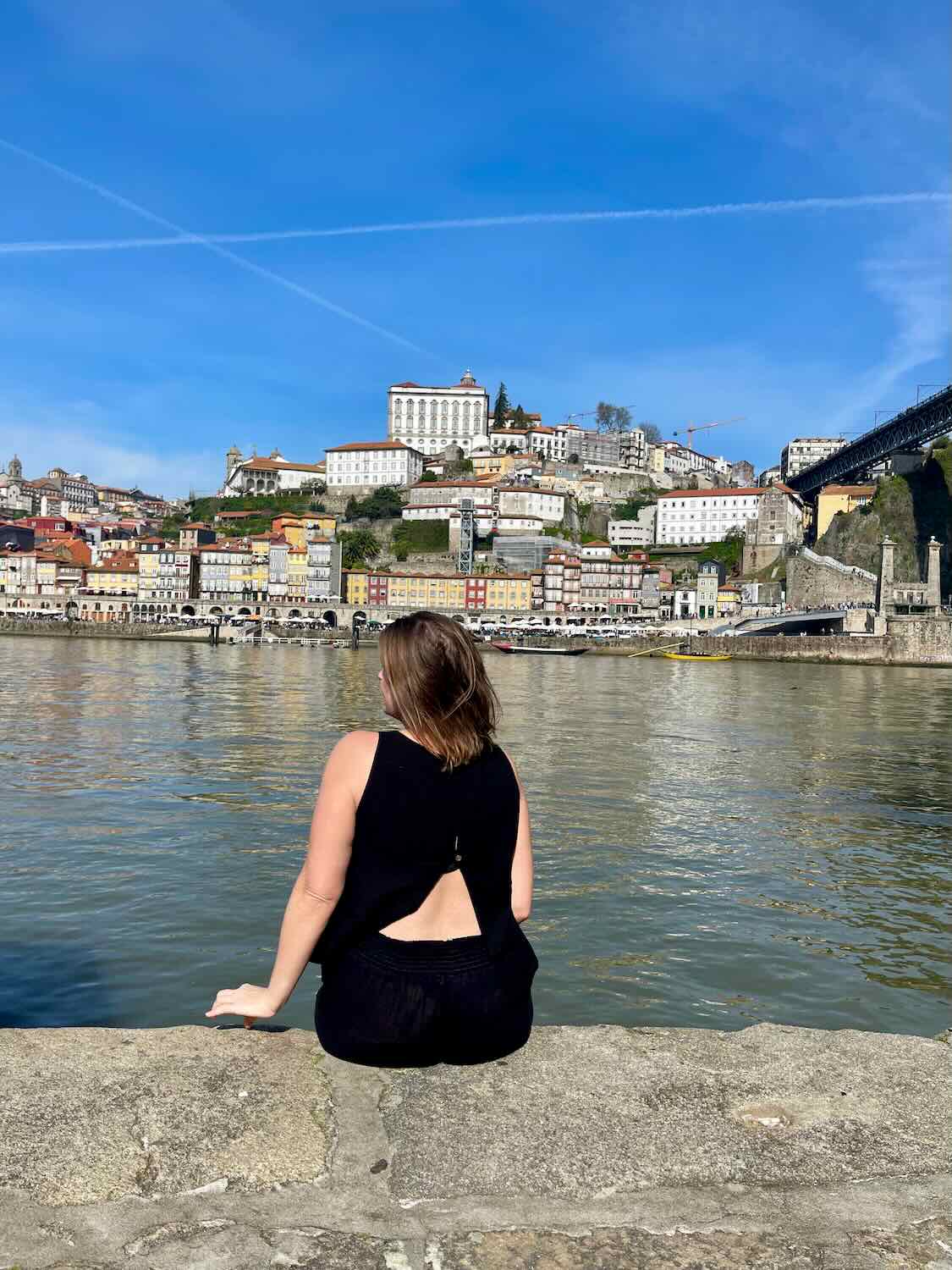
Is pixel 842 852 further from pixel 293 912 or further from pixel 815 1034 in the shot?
pixel 293 912

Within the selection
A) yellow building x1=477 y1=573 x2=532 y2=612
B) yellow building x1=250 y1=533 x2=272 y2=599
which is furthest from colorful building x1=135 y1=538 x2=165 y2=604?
yellow building x1=477 y1=573 x2=532 y2=612

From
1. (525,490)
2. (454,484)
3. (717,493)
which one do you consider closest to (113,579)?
(454,484)

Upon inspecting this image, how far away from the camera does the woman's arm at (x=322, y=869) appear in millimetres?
2828

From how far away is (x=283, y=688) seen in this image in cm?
3341

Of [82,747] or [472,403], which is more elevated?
[472,403]

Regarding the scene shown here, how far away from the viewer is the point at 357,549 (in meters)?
108

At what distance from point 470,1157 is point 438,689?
119 centimetres

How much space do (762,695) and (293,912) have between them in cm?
3574

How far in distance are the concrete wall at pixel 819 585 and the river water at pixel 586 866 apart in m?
66.2

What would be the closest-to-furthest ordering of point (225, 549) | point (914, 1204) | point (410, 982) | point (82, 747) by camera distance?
point (914, 1204) → point (410, 982) → point (82, 747) → point (225, 549)

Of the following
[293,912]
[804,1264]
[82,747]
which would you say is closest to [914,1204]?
[804,1264]

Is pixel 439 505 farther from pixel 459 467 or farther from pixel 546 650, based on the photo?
pixel 546 650

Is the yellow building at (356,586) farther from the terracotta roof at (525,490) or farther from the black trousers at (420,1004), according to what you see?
the black trousers at (420,1004)

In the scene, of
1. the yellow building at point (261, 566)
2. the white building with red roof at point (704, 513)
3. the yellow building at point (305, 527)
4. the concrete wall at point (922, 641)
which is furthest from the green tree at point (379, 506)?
the concrete wall at point (922, 641)
